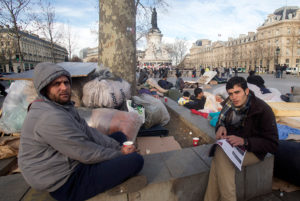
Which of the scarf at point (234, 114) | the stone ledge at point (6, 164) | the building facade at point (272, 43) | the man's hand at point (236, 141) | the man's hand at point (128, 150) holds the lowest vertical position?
the stone ledge at point (6, 164)

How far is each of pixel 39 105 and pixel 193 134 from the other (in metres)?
2.86

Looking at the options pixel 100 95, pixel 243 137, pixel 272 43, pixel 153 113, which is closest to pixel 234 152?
pixel 243 137

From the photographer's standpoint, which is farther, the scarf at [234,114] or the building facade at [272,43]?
the building facade at [272,43]

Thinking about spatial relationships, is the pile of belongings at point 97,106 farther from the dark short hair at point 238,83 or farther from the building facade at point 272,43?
the building facade at point 272,43

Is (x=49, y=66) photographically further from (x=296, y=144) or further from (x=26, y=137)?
(x=296, y=144)

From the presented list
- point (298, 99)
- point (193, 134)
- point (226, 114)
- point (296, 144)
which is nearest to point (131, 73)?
point (193, 134)

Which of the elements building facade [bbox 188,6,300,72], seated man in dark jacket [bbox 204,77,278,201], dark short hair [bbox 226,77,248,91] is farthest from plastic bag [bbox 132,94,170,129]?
building facade [bbox 188,6,300,72]

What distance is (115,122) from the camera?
2.82 meters

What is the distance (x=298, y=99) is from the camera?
535cm

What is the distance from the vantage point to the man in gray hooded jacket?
1.33 metres

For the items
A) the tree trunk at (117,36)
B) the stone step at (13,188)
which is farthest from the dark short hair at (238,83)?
the tree trunk at (117,36)

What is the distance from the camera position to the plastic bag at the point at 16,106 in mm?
3150

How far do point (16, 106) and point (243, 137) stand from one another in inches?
147

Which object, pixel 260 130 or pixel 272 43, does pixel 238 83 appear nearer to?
pixel 260 130
